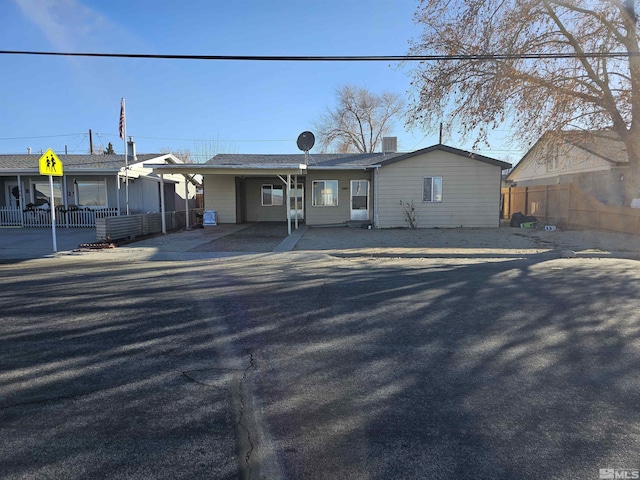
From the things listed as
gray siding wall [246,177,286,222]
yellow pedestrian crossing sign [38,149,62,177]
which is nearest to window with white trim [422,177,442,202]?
gray siding wall [246,177,286,222]

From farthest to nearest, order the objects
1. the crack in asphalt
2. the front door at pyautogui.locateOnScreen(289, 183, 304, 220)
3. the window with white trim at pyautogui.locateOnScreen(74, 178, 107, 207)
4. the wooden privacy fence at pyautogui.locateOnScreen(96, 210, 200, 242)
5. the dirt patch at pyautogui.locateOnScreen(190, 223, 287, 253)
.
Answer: the front door at pyautogui.locateOnScreen(289, 183, 304, 220) < the window with white trim at pyautogui.locateOnScreen(74, 178, 107, 207) < the wooden privacy fence at pyautogui.locateOnScreen(96, 210, 200, 242) < the dirt patch at pyautogui.locateOnScreen(190, 223, 287, 253) < the crack in asphalt

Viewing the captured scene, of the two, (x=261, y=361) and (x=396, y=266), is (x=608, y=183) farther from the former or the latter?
(x=261, y=361)

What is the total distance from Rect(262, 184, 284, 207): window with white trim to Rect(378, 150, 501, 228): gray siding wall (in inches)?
260

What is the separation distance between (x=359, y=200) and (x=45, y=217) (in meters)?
16.1

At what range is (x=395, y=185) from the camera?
18.9 m

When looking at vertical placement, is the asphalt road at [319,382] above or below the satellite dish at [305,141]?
below

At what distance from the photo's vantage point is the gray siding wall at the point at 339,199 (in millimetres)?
20297

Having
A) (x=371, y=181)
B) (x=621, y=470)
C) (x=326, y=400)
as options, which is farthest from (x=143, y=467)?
(x=371, y=181)

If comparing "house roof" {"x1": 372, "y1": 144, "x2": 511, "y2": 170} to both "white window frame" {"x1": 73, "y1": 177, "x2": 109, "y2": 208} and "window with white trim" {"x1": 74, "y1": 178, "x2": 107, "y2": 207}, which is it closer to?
"white window frame" {"x1": 73, "y1": 177, "x2": 109, "y2": 208}

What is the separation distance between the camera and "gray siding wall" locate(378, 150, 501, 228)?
1870 centimetres

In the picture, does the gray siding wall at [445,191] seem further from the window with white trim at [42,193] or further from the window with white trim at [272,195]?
the window with white trim at [42,193]

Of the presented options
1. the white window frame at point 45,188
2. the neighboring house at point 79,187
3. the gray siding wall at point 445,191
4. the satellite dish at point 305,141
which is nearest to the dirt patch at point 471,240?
the gray siding wall at point 445,191


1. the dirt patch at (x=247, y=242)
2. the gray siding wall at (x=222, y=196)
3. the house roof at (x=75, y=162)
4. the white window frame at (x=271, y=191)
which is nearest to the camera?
the dirt patch at (x=247, y=242)

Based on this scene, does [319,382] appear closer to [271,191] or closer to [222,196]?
[222,196]
